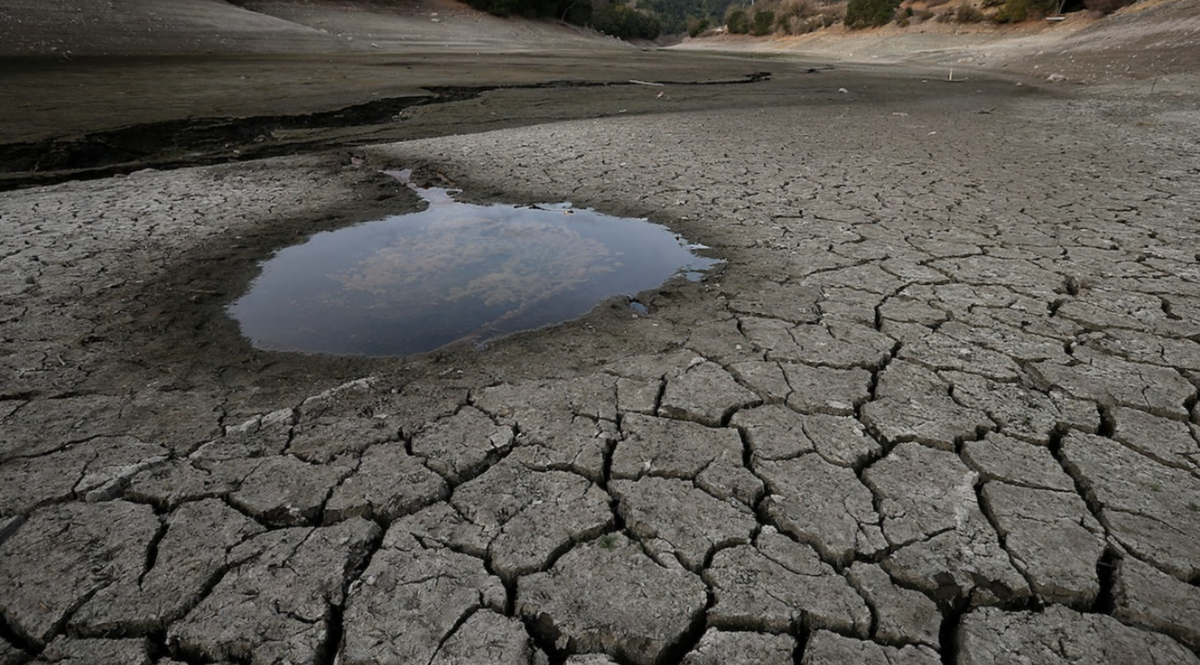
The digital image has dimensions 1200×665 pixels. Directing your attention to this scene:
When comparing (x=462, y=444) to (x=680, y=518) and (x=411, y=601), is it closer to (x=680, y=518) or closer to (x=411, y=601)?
(x=411, y=601)

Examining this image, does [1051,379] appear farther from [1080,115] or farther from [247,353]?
[1080,115]

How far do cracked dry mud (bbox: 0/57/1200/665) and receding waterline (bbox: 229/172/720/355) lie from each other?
0.58 feet

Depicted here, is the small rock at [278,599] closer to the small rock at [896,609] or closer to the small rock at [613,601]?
the small rock at [613,601]

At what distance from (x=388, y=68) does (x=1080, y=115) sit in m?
13.2

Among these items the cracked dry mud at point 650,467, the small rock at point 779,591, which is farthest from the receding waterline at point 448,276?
the small rock at point 779,591

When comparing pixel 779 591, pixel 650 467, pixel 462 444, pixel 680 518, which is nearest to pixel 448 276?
pixel 462 444

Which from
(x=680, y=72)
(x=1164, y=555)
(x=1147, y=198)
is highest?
(x=680, y=72)

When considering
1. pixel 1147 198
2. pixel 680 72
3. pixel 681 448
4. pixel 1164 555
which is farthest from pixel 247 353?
pixel 680 72

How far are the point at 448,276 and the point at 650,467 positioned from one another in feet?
6.11

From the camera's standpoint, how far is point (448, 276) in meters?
3.23

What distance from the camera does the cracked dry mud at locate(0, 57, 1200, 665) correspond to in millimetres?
1305

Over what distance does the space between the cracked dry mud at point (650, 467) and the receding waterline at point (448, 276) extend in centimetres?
18

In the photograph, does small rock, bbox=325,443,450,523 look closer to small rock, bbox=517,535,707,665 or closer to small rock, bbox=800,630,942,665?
small rock, bbox=517,535,707,665

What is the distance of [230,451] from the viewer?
1.84m
